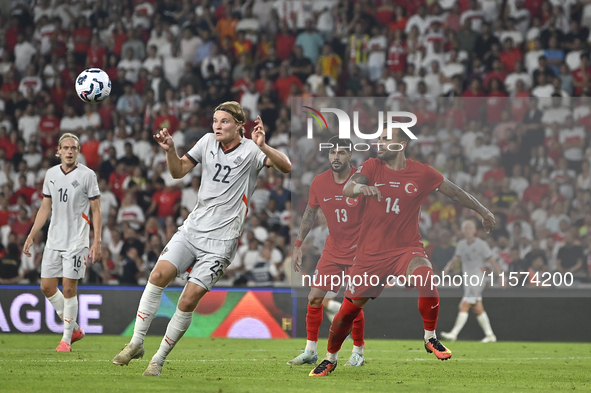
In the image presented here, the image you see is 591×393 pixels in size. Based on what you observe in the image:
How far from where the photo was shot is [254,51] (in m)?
19.8

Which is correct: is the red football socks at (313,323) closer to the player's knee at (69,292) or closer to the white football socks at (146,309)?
the white football socks at (146,309)

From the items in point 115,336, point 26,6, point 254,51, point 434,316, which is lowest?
point 115,336

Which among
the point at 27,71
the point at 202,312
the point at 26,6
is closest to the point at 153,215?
the point at 202,312

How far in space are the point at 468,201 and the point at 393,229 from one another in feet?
2.99

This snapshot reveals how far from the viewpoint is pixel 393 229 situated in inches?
350

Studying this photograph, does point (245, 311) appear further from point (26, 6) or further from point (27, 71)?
point (26, 6)

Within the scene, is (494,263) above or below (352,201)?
below

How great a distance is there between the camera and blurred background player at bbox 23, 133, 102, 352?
10281 mm

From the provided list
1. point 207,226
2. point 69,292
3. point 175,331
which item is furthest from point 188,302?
point 69,292

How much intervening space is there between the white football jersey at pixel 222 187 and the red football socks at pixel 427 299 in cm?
202

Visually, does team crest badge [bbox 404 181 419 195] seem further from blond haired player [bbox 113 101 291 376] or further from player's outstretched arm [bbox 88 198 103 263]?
player's outstretched arm [bbox 88 198 103 263]

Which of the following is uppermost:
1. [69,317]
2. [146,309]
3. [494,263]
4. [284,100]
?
[284,100]

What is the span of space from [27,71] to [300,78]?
7.16 metres

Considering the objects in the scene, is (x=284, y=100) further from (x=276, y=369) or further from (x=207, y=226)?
(x=207, y=226)
